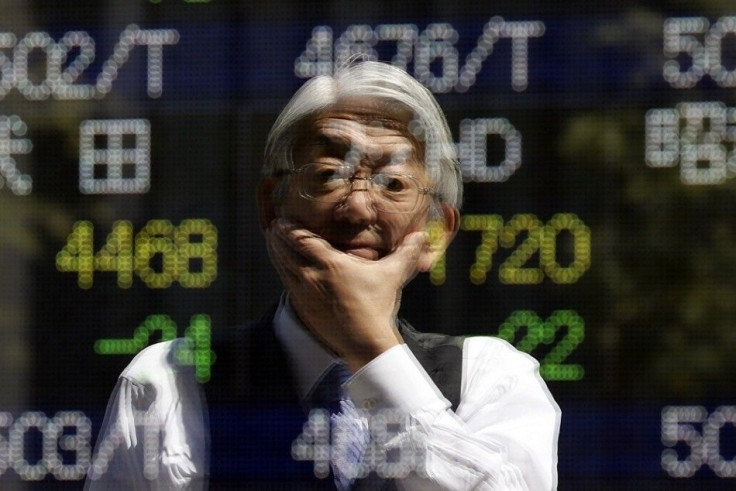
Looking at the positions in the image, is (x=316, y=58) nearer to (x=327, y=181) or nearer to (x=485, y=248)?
(x=327, y=181)

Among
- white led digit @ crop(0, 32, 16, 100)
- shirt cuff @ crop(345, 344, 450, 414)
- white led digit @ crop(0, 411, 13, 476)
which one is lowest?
white led digit @ crop(0, 411, 13, 476)

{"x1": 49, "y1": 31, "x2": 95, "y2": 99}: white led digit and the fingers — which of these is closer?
the fingers

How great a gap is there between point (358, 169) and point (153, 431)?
0.58m

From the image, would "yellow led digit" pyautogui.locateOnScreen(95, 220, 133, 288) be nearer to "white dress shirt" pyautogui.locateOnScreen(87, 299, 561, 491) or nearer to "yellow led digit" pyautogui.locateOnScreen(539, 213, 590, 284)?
"white dress shirt" pyautogui.locateOnScreen(87, 299, 561, 491)

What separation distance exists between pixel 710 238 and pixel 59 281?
1136mm

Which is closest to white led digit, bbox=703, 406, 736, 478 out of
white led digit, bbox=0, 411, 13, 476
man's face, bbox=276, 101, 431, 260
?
man's face, bbox=276, 101, 431, 260

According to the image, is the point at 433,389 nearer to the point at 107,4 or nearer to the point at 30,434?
the point at 30,434

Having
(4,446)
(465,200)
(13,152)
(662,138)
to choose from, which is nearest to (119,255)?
(13,152)

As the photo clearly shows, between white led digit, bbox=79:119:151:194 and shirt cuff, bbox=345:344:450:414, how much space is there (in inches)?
20.4

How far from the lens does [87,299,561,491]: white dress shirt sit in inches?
97.0

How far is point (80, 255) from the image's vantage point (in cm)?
260

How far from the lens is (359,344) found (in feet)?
8.22

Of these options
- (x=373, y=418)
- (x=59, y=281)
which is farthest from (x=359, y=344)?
(x=59, y=281)

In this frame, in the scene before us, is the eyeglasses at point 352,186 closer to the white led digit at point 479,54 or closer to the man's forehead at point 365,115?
the man's forehead at point 365,115
